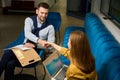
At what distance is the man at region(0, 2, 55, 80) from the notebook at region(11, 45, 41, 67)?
15 cm

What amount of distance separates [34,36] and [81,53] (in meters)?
1.53

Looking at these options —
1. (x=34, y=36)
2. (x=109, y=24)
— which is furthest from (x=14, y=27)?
(x=109, y=24)

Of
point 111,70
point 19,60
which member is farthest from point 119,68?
point 19,60

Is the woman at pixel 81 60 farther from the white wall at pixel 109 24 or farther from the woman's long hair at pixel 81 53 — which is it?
the white wall at pixel 109 24

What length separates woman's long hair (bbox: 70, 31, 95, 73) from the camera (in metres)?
1.79

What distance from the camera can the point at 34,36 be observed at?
3.22 metres

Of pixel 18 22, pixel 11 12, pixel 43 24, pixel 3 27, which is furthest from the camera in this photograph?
pixel 11 12

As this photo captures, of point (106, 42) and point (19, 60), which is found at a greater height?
point (106, 42)

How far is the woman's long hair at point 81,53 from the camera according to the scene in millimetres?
1787

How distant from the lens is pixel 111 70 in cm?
179

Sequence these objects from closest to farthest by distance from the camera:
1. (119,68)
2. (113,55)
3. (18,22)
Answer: (119,68) < (113,55) < (18,22)

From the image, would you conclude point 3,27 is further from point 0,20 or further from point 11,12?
point 11,12

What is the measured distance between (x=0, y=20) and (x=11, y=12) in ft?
4.42

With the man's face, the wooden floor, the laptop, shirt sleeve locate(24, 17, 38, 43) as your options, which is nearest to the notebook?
shirt sleeve locate(24, 17, 38, 43)
